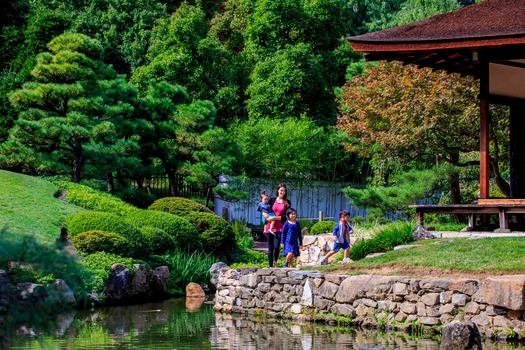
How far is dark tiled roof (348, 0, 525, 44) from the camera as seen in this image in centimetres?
1530

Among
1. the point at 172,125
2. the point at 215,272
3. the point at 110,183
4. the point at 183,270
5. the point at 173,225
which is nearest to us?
the point at 215,272

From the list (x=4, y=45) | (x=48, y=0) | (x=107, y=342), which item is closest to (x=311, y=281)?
(x=107, y=342)

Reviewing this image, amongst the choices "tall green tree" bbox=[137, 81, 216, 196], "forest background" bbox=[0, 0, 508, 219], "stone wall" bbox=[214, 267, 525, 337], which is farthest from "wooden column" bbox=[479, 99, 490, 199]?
"tall green tree" bbox=[137, 81, 216, 196]

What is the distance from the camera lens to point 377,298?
41.2 feet

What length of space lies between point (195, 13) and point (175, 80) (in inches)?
115

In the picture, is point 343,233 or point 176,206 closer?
point 343,233

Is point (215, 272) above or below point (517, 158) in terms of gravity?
below

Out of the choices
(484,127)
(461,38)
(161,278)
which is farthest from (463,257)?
(161,278)

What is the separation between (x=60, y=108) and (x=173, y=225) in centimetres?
638

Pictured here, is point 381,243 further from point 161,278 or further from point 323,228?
point 323,228

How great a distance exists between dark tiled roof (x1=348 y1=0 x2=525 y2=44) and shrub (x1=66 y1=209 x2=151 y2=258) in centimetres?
600

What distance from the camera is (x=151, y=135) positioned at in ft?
93.0

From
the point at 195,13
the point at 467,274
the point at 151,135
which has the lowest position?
the point at 467,274

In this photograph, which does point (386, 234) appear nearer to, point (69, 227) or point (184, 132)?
point (69, 227)
